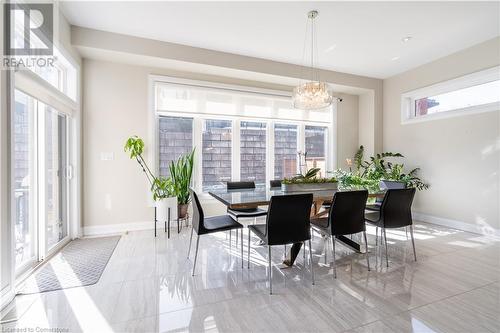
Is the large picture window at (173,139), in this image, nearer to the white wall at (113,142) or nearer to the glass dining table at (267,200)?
the white wall at (113,142)

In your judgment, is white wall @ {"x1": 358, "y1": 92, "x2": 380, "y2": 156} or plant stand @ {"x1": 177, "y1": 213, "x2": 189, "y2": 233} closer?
plant stand @ {"x1": 177, "y1": 213, "x2": 189, "y2": 233}

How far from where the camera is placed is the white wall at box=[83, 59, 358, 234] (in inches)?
150

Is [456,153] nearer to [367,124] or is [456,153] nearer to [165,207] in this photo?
[367,124]

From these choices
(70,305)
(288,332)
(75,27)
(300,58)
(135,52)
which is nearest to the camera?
(288,332)

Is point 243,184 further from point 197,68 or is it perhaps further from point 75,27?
point 75,27

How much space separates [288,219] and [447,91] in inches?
169

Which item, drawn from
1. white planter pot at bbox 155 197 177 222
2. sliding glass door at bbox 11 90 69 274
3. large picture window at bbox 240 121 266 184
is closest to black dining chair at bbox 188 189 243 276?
white planter pot at bbox 155 197 177 222

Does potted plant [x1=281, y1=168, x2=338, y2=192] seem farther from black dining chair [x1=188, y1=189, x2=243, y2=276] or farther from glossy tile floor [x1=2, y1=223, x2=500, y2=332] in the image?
glossy tile floor [x1=2, y1=223, x2=500, y2=332]

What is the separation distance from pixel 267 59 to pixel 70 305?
4359mm

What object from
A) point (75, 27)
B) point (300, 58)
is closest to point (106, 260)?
point (75, 27)

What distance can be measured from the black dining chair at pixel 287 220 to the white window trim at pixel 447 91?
377cm

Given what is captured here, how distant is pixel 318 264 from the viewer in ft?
9.02

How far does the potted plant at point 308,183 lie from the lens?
288cm

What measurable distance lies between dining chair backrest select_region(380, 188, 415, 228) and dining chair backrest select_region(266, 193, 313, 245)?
1.05 meters
